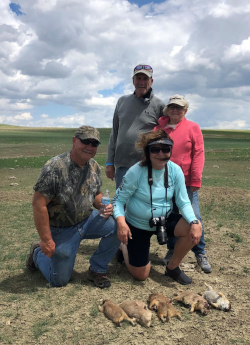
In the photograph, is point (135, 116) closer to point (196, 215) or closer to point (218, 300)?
point (196, 215)

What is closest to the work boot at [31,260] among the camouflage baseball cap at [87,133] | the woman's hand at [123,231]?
the woman's hand at [123,231]

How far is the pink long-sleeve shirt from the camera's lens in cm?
451

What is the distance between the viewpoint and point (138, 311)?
3410 mm

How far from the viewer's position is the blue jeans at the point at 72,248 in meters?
4.05

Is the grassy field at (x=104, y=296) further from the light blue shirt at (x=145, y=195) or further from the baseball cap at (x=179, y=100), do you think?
the baseball cap at (x=179, y=100)

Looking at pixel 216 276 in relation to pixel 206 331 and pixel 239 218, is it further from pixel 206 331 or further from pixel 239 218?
pixel 239 218

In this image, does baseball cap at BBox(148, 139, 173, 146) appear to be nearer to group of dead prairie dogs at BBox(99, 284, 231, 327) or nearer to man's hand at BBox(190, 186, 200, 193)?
man's hand at BBox(190, 186, 200, 193)

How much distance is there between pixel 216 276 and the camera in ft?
15.0

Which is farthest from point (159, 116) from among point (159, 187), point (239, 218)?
point (239, 218)

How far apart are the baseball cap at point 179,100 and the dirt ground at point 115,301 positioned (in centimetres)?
247

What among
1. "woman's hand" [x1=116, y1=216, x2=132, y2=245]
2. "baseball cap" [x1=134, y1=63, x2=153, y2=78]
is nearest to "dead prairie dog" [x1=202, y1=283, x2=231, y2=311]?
"woman's hand" [x1=116, y1=216, x2=132, y2=245]

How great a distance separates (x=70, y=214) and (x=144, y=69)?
91.1 inches

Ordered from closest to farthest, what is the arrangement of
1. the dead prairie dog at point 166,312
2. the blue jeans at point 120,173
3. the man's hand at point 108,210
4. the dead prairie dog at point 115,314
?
the dead prairie dog at point 115,314 → the dead prairie dog at point 166,312 → the man's hand at point 108,210 → the blue jeans at point 120,173

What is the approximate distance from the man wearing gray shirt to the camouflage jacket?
2.69 ft
